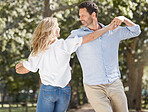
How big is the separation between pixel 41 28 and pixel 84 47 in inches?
25.0

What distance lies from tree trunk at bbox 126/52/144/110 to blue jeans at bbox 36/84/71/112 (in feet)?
62.9

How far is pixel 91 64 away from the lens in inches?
146

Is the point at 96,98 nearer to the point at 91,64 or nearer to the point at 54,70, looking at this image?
the point at 91,64

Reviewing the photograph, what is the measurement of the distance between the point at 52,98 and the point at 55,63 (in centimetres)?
43

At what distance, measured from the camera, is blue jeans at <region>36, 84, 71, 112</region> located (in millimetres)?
3344

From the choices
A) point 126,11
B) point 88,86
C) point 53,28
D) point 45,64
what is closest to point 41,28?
point 53,28

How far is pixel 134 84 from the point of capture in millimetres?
23375

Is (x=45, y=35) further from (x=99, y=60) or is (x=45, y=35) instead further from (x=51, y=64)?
(x=99, y=60)

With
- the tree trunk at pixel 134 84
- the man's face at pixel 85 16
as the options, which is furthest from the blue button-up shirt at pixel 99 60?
the tree trunk at pixel 134 84

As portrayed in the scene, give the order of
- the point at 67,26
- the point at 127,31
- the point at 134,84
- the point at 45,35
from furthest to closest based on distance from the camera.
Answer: the point at 134,84
the point at 67,26
the point at 127,31
the point at 45,35

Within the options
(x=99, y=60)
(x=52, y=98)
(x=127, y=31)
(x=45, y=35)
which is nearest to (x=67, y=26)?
(x=127, y=31)

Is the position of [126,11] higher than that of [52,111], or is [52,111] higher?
[126,11]

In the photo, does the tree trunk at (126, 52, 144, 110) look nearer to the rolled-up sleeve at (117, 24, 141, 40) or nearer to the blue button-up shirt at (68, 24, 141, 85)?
the rolled-up sleeve at (117, 24, 141, 40)

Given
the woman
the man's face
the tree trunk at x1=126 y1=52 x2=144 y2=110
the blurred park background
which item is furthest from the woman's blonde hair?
the tree trunk at x1=126 y1=52 x2=144 y2=110
